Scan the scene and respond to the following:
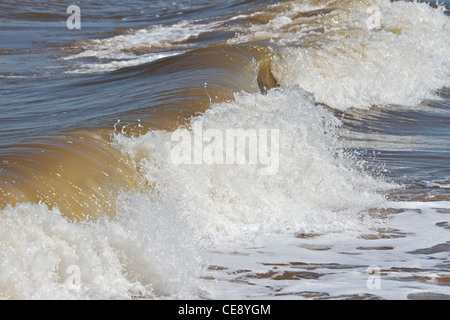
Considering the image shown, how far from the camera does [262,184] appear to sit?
5.98m

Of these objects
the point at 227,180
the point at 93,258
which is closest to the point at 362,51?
the point at 227,180

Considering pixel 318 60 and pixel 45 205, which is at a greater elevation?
pixel 318 60

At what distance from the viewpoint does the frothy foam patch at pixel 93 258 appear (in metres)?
3.81

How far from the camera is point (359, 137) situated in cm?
824

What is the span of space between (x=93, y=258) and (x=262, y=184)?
2175 mm

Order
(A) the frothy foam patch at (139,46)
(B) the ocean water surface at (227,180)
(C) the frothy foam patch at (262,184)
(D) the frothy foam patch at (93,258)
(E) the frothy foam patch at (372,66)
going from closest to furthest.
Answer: (D) the frothy foam patch at (93,258) → (B) the ocean water surface at (227,180) → (C) the frothy foam patch at (262,184) → (E) the frothy foam patch at (372,66) → (A) the frothy foam patch at (139,46)

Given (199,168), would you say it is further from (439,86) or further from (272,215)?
(439,86)

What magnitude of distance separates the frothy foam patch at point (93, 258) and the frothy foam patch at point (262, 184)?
0.66 m

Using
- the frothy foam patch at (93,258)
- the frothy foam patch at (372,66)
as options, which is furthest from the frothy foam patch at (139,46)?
the frothy foam patch at (93,258)

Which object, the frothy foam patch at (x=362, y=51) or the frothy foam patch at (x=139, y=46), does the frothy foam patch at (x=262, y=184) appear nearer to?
the frothy foam patch at (x=362, y=51)

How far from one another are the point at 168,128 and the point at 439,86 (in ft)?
22.1

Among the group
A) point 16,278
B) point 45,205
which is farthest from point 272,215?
point 16,278

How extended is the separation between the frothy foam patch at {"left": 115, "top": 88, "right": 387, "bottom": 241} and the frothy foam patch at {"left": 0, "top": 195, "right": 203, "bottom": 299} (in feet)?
2.17
